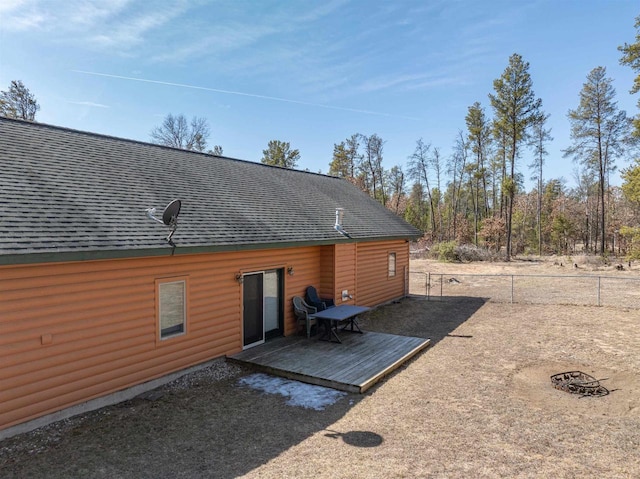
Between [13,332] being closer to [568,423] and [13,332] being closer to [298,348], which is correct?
[298,348]

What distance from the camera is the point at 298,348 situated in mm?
7965

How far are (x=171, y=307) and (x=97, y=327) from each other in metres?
1.24

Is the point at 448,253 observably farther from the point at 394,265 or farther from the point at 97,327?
Result: the point at 97,327

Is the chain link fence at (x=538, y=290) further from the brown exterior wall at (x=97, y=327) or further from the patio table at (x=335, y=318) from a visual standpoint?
the brown exterior wall at (x=97, y=327)

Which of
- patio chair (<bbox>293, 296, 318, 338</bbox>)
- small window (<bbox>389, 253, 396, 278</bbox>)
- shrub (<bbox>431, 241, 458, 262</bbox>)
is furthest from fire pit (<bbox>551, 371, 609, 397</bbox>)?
shrub (<bbox>431, 241, 458, 262</bbox>)

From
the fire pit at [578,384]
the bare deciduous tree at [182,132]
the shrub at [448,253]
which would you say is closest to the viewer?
the fire pit at [578,384]

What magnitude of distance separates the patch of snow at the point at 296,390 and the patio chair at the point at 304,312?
6.98 feet

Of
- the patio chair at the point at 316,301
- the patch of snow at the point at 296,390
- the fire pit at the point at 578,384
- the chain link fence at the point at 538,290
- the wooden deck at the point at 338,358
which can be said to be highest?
the patio chair at the point at 316,301

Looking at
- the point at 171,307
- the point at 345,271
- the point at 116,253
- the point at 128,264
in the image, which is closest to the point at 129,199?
the point at 128,264

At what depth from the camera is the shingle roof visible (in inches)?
200

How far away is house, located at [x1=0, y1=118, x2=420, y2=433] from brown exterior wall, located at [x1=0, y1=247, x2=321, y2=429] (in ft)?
0.05

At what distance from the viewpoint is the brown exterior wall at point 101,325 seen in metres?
4.55

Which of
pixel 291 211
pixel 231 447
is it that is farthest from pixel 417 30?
pixel 231 447

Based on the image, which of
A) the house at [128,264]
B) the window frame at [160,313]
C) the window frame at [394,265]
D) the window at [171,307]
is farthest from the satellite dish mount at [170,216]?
the window frame at [394,265]
